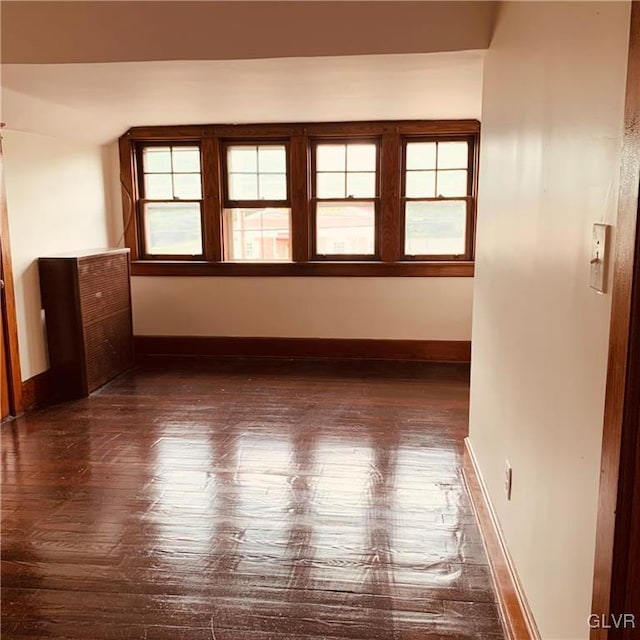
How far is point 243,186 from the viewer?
5129 millimetres

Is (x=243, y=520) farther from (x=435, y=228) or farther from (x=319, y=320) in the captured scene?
(x=435, y=228)

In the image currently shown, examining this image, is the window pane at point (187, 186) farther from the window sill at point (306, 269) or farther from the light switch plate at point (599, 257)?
the light switch plate at point (599, 257)

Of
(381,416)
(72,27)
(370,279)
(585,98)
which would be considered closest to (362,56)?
(72,27)

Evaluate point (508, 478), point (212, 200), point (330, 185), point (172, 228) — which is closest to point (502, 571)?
point (508, 478)

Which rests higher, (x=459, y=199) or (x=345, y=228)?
(x=459, y=199)

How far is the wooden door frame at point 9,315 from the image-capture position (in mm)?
3664

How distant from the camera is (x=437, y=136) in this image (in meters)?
4.89

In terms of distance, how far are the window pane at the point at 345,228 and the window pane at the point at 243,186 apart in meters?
0.58

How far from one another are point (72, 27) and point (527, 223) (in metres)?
2.20

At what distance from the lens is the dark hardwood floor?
1944 millimetres

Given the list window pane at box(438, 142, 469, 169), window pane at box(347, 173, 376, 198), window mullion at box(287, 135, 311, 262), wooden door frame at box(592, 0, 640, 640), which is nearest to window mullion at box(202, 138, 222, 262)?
window mullion at box(287, 135, 311, 262)

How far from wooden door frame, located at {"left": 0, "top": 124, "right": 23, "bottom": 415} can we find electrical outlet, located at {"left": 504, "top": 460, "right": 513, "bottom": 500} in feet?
10.1

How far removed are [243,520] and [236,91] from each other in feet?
8.18

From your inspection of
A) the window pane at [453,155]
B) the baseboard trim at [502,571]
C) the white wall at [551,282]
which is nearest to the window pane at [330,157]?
the window pane at [453,155]
